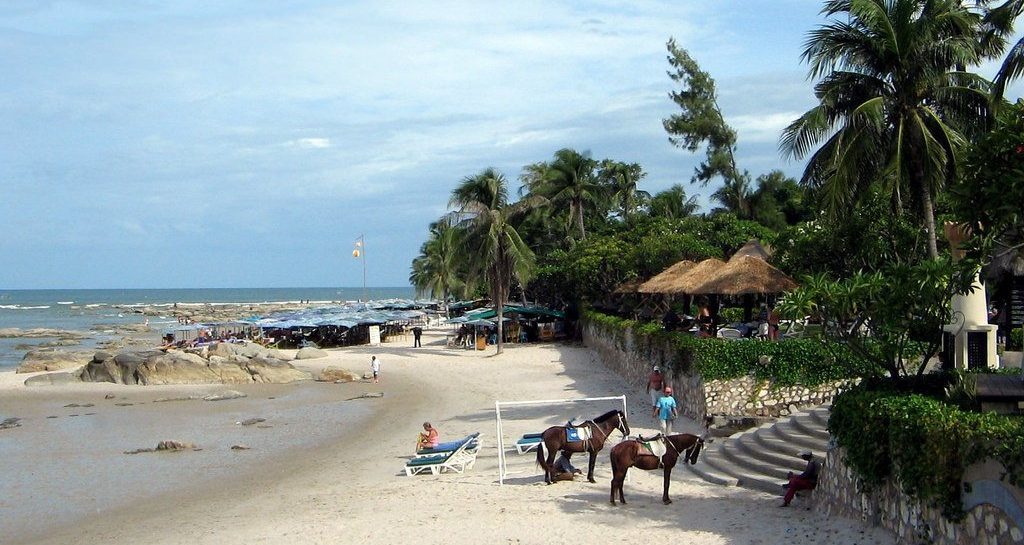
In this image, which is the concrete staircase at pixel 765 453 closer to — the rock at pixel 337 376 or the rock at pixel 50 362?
the rock at pixel 337 376

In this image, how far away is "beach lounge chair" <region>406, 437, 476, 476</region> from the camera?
61.1 ft

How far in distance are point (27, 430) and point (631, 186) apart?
41891mm

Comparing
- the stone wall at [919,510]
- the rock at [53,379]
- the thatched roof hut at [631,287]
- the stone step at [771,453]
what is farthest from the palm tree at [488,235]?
the stone wall at [919,510]

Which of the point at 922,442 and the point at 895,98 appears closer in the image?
the point at 922,442

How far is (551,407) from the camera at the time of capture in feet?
86.6

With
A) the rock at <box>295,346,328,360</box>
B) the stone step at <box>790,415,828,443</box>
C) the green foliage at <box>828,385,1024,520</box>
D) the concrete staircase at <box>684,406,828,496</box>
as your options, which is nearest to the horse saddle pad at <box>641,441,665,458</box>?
the concrete staircase at <box>684,406,828,496</box>

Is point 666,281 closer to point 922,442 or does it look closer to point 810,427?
point 810,427

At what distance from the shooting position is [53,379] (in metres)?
40.1

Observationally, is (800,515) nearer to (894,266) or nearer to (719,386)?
(894,266)

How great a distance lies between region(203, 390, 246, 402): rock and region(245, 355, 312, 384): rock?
3802 millimetres

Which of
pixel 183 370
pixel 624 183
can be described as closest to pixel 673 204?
pixel 624 183

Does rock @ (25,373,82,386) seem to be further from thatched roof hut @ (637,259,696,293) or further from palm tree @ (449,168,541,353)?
thatched roof hut @ (637,259,696,293)

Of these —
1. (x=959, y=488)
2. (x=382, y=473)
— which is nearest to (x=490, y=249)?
(x=382, y=473)

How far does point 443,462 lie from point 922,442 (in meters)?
10.9
